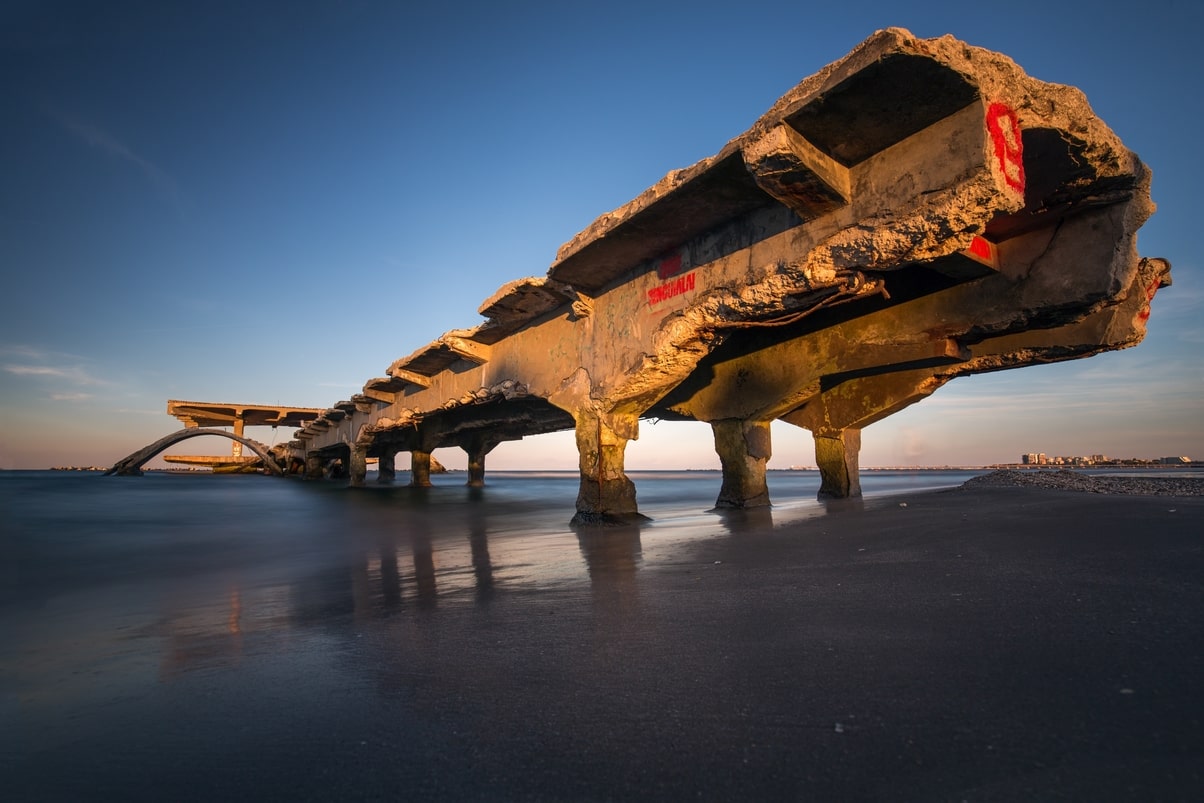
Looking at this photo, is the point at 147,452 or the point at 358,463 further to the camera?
the point at 147,452

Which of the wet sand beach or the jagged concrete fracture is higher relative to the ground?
the jagged concrete fracture

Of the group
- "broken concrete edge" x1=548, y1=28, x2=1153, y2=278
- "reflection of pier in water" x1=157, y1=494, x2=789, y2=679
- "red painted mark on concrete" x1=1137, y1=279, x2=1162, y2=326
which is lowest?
"reflection of pier in water" x1=157, y1=494, x2=789, y2=679

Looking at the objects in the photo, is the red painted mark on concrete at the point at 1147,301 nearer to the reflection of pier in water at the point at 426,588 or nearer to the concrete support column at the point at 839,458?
the concrete support column at the point at 839,458

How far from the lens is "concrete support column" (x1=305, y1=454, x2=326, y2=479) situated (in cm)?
2764

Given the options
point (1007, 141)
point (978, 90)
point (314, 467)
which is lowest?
point (314, 467)

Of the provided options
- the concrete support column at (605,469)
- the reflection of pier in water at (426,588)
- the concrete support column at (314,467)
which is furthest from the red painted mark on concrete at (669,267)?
the concrete support column at (314,467)

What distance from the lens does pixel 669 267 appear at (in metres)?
5.96

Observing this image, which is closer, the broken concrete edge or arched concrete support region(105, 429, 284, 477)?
the broken concrete edge

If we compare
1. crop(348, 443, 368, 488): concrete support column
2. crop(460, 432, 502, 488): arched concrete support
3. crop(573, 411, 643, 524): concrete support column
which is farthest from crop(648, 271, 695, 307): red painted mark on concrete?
crop(460, 432, 502, 488): arched concrete support

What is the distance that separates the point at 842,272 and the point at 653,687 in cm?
386

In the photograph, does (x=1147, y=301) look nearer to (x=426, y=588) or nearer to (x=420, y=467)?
(x=426, y=588)

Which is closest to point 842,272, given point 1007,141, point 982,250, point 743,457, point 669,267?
point 1007,141

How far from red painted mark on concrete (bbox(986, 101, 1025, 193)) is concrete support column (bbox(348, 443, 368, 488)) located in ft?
58.4

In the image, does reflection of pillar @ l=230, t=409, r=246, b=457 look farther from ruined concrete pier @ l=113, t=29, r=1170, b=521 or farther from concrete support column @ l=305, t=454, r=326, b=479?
ruined concrete pier @ l=113, t=29, r=1170, b=521
